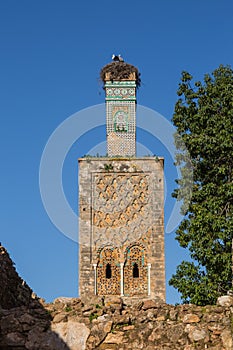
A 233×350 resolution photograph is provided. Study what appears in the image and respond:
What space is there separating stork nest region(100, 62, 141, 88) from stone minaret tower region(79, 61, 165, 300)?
2219 mm

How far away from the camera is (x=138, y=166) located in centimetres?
2166

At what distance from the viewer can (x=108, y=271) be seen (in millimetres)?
20953

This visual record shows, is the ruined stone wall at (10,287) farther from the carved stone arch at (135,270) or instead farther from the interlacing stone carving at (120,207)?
the interlacing stone carving at (120,207)

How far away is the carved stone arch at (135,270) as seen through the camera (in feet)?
67.5

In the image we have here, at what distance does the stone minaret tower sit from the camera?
20688mm

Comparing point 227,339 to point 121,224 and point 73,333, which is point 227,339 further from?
point 121,224

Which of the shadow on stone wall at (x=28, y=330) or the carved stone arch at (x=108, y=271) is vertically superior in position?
the carved stone arch at (x=108, y=271)

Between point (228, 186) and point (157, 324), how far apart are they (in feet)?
17.5

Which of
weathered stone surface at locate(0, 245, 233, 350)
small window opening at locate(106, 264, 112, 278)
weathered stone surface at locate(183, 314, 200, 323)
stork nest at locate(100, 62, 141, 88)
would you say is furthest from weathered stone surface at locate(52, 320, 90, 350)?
stork nest at locate(100, 62, 141, 88)

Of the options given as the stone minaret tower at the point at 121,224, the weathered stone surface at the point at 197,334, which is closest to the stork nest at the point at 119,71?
the stone minaret tower at the point at 121,224

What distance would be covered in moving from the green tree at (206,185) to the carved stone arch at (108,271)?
7.13 metres

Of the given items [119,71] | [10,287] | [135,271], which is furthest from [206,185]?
[119,71]

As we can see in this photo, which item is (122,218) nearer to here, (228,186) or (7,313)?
(228,186)

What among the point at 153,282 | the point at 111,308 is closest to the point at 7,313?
the point at 111,308
